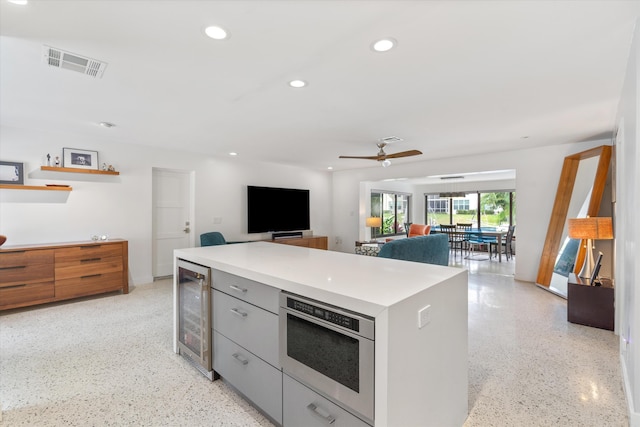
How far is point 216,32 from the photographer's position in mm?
1841

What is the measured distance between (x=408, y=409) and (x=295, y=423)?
631 millimetres

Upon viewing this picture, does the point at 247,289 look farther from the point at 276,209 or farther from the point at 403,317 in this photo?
the point at 276,209

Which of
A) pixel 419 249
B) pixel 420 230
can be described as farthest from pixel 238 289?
pixel 420 230

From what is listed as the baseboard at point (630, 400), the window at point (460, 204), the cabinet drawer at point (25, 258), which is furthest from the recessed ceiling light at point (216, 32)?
the window at point (460, 204)

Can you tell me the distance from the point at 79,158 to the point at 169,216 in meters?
1.60

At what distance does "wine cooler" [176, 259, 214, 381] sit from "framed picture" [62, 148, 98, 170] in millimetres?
3097

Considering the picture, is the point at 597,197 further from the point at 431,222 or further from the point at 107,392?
the point at 431,222

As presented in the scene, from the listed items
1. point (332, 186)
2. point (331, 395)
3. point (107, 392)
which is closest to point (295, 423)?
point (331, 395)

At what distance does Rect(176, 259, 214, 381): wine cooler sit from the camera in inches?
87.7

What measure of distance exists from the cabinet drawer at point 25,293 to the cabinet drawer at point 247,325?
3.16m

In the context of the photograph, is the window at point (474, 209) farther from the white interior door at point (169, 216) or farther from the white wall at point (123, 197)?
the white interior door at point (169, 216)

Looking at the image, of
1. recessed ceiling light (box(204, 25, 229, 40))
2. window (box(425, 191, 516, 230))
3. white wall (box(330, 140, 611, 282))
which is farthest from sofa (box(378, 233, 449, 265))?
window (box(425, 191, 516, 230))

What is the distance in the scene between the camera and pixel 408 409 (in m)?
1.31

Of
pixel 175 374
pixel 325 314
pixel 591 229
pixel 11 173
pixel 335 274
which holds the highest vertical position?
pixel 11 173
